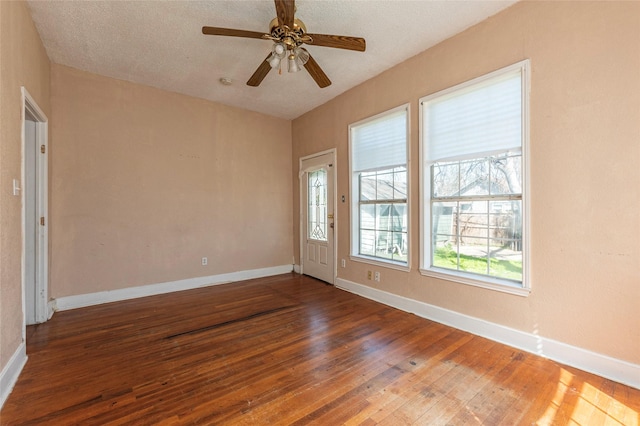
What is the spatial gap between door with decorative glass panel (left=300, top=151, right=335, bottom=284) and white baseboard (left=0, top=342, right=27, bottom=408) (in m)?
3.42

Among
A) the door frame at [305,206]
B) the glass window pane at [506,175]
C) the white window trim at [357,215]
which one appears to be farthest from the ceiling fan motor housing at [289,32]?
the door frame at [305,206]

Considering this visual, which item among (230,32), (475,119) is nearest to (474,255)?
(475,119)

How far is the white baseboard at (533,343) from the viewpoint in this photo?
1.96 meters

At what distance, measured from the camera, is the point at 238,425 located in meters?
1.57

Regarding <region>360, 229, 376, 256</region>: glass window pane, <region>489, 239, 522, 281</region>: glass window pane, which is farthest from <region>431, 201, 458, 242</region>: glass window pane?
<region>360, 229, 376, 256</region>: glass window pane

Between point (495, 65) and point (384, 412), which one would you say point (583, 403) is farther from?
point (495, 65)

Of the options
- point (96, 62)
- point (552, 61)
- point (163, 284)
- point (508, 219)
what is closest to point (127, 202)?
point (163, 284)

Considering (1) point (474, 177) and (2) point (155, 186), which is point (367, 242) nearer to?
(1) point (474, 177)

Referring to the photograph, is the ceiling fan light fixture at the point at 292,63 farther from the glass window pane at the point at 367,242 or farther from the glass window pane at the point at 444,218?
the glass window pane at the point at 367,242

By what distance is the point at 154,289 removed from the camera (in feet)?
13.2

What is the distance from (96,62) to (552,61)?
4.76 meters

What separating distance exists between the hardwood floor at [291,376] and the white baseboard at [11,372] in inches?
2.0

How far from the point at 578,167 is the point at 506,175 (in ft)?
1.68

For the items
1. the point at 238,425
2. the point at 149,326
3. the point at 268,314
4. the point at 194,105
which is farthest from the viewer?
the point at 194,105
